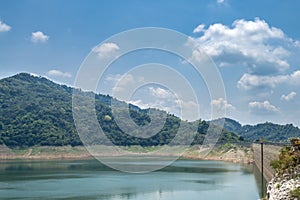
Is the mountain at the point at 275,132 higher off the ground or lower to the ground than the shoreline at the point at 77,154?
higher

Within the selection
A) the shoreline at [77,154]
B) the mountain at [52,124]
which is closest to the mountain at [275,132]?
the mountain at [52,124]

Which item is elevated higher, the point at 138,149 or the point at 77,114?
the point at 77,114

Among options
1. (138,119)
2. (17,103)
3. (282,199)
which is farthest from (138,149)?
(282,199)

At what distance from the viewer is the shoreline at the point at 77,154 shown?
281 ft

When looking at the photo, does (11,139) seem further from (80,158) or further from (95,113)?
(95,113)

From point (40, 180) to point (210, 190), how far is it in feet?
59.7

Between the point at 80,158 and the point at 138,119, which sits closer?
the point at 80,158

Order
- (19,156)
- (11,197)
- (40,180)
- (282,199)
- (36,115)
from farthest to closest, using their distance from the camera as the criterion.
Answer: (36,115), (19,156), (40,180), (11,197), (282,199)

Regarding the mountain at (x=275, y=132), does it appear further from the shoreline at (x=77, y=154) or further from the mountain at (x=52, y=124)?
the shoreline at (x=77, y=154)

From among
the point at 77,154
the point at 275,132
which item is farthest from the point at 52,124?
the point at 275,132

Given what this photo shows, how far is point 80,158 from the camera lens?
306 feet

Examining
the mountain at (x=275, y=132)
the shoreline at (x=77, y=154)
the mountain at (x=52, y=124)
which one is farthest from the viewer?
the mountain at (x=275, y=132)

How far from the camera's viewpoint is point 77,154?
95.1 m

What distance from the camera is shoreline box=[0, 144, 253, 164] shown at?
85625 millimetres
